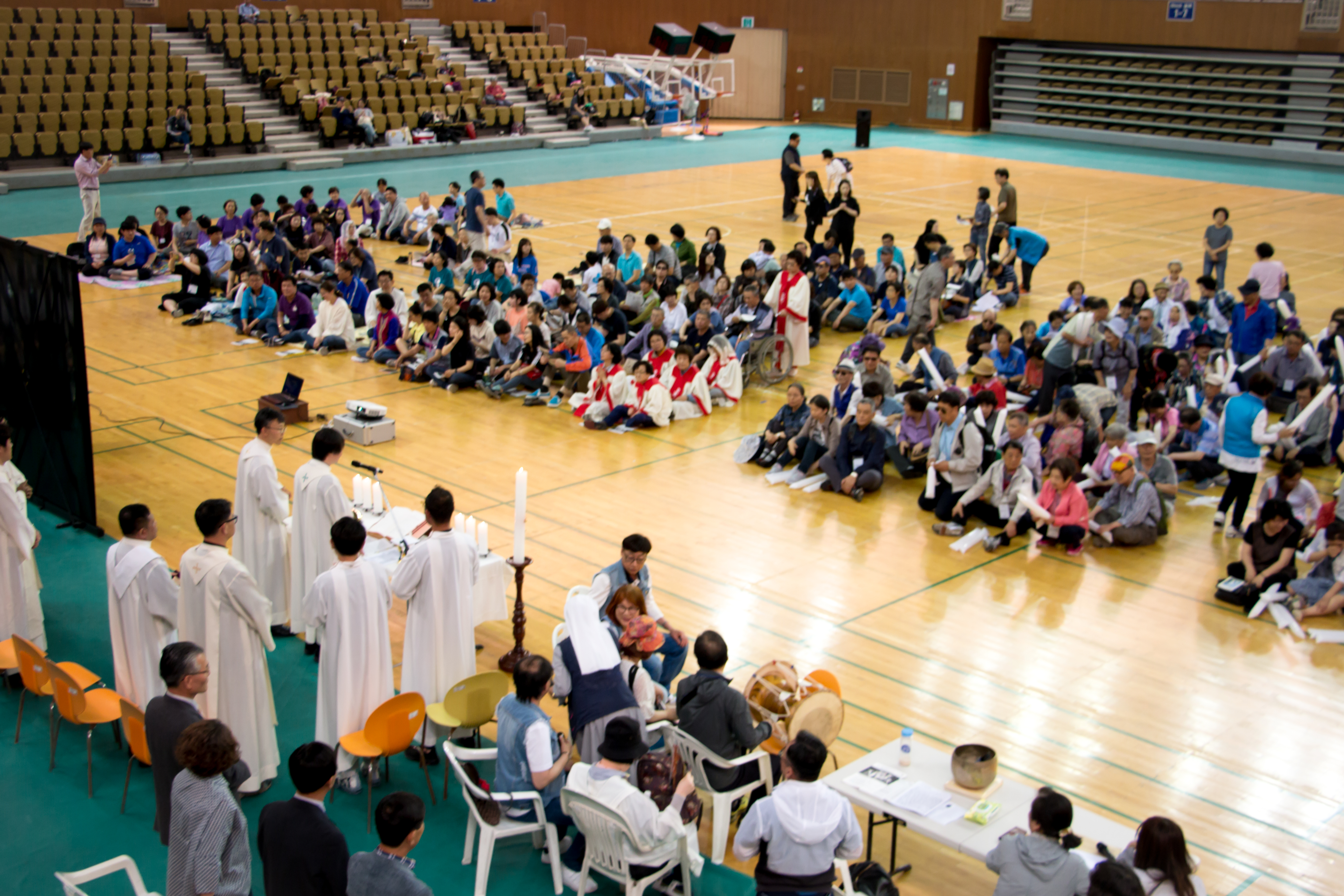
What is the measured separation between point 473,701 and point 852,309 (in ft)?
38.9

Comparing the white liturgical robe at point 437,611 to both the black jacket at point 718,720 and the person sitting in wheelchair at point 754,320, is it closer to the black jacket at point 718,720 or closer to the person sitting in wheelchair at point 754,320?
the black jacket at point 718,720

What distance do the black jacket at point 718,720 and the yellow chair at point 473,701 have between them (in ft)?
3.78

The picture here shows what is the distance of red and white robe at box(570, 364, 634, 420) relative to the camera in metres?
13.5

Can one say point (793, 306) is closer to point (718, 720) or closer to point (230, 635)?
point (718, 720)

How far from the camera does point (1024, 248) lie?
19000 millimetres

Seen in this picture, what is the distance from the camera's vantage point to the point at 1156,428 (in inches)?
467

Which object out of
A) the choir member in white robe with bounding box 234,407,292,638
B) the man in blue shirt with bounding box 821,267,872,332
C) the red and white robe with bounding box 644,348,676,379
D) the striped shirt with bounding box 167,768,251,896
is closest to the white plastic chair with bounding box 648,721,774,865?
the striped shirt with bounding box 167,768,251,896

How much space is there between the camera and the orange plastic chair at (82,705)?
671 cm

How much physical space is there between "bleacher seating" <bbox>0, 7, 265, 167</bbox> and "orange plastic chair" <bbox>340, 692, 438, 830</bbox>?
2543 centimetres

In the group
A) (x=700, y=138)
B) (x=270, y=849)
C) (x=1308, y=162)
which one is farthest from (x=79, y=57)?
(x=1308, y=162)

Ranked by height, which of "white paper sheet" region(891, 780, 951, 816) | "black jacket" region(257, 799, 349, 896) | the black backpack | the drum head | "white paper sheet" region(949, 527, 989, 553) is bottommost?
the black backpack

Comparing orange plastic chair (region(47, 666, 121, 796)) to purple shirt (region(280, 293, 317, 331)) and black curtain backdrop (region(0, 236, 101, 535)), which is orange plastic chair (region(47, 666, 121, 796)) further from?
purple shirt (region(280, 293, 317, 331))

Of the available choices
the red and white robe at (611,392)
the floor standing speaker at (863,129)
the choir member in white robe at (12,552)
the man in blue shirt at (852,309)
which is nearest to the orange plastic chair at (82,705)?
the choir member in white robe at (12,552)

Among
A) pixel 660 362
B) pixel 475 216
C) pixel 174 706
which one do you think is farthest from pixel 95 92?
pixel 174 706
